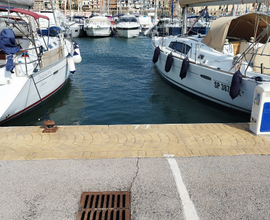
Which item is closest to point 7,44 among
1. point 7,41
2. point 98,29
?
point 7,41

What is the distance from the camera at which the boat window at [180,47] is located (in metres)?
12.5

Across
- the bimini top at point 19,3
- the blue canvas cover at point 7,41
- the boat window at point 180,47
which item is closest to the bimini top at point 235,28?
the boat window at point 180,47

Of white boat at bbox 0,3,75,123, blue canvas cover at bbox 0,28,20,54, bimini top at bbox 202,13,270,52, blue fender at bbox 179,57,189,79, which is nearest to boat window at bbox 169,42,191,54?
bimini top at bbox 202,13,270,52

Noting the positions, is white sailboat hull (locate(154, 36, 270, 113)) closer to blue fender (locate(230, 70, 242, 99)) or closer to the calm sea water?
blue fender (locate(230, 70, 242, 99))

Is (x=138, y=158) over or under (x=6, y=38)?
under

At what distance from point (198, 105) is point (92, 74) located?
762cm

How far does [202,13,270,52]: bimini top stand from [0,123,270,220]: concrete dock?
5.58 m

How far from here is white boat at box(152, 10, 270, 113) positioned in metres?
8.89

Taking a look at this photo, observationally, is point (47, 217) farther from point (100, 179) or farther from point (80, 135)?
point (80, 135)

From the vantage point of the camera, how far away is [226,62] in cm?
1034

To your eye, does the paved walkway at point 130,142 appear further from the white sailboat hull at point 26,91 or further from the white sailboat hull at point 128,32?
the white sailboat hull at point 128,32

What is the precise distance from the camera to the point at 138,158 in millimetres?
5035

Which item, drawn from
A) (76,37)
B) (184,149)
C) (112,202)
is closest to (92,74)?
(184,149)

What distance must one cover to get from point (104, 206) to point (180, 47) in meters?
10.7
